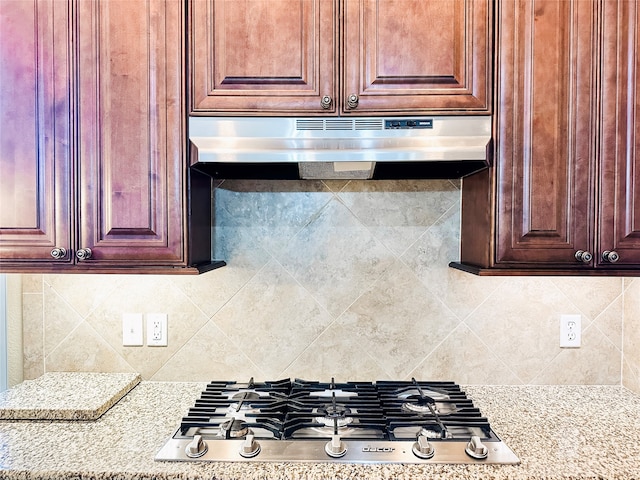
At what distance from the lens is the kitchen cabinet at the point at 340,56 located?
119 cm

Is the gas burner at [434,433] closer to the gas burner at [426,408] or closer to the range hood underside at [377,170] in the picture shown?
the gas burner at [426,408]

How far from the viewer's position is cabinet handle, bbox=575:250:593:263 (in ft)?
3.92

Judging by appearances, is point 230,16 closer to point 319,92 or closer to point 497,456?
point 319,92

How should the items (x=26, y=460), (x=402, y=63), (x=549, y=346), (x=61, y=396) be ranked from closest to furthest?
(x=26, y=460), (x=402, y=63), (x=61, y=396), (x=549, y=346)

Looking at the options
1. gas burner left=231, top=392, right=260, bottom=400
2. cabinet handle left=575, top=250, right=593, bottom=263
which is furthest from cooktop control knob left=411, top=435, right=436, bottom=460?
cabinet handle left=575, top=250, right=593, bottom=263

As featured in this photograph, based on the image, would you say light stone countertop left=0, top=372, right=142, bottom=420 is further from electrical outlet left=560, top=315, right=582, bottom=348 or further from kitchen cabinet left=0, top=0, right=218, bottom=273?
Answer: electrical outlet left=560, top=315, right=582, bottom=348

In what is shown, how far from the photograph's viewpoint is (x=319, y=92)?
3.98 ft

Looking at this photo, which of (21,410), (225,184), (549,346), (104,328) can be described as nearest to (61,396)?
(21,410)

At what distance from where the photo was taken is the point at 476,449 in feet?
3.43

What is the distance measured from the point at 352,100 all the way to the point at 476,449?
1.06 meters

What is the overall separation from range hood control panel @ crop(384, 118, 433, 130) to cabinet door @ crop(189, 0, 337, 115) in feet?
0.59

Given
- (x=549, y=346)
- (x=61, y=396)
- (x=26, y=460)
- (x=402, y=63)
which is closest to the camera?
(x=26, y=460)

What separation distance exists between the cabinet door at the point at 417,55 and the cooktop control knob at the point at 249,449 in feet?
3.30

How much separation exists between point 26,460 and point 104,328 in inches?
23.1
